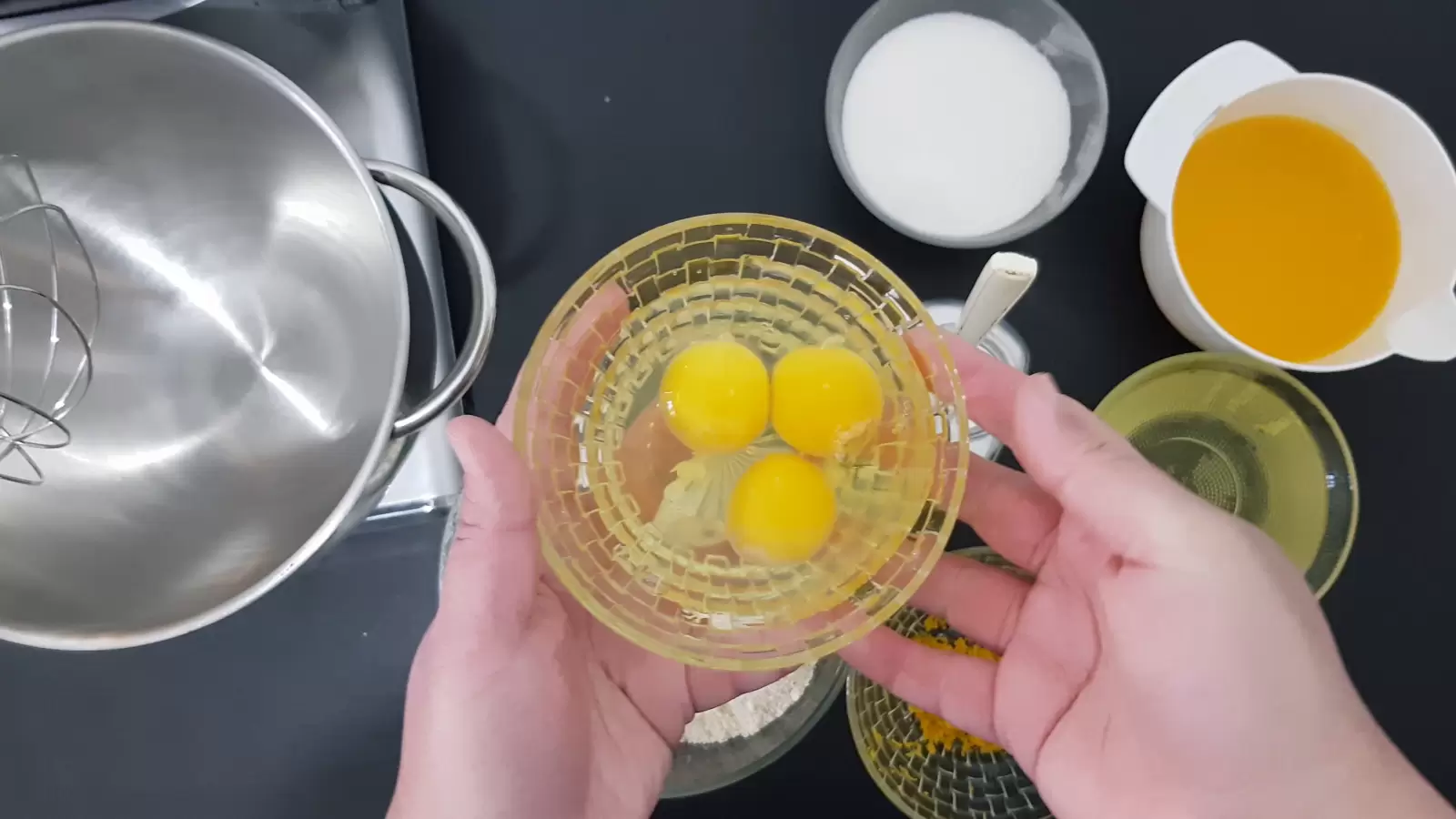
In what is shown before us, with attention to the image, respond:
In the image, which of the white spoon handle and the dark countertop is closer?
the white spoon handle

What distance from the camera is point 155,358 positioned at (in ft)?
2.45

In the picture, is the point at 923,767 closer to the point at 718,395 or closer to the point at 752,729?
the point at 752,729

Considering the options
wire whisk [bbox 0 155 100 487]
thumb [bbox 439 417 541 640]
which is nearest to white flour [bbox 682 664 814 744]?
thumb [bbox 439 417 541 640]

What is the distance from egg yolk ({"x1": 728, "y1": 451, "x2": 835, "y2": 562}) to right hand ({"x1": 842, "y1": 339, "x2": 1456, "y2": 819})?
0.13 m

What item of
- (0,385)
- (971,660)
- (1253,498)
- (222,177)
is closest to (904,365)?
(971,660)

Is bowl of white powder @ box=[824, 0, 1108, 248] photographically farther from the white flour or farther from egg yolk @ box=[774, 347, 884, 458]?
the white flour

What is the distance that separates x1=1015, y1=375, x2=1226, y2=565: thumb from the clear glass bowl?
0.48ft

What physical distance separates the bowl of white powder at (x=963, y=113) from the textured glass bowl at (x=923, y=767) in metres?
0.28

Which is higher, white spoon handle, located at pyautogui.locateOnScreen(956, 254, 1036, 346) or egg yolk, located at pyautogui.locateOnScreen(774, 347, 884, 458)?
white spoon handle, located at pyautogui.locateOnScreen(956, 254, 1036, 346)

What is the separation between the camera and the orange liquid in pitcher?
687mm

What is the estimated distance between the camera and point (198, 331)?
750mm

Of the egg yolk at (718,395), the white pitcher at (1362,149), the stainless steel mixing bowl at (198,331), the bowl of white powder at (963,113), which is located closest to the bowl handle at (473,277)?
the stainless steel mixing bowl at (198,331)

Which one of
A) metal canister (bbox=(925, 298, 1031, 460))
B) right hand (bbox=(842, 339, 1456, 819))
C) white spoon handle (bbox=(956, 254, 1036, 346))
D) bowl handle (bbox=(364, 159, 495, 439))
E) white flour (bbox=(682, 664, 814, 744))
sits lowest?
white flour (bbox=(682, 664, 814, 744))

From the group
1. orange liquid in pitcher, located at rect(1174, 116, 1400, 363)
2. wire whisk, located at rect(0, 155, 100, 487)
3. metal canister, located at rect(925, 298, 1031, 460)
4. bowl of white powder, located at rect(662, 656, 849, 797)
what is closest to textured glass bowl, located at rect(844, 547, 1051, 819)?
bowl of white powder, located at rect(662, 656, 849, 797)
